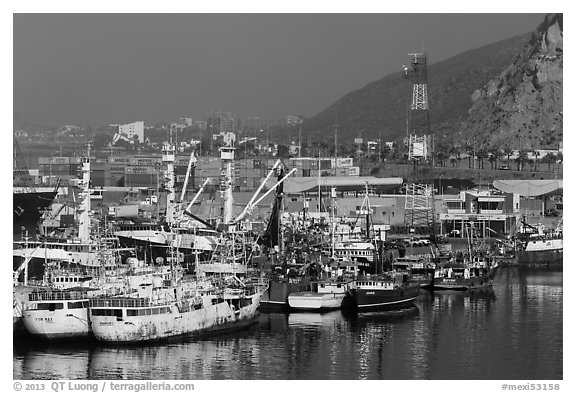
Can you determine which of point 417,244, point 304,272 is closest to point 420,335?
point 304,272

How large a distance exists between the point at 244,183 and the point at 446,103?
73335mm

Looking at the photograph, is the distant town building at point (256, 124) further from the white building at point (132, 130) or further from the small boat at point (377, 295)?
the small boat at point (377, 295)

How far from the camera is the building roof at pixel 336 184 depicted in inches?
2328

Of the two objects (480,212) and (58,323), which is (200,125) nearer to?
(480,212)

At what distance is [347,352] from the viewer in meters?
24.9

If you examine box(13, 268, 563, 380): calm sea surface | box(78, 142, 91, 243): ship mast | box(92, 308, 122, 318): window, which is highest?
box(78, 142, 91, 243): ship mast

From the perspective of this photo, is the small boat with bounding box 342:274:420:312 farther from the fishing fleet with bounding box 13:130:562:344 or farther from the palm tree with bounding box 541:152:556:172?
the palm tree with bounding box 541:152:556:172

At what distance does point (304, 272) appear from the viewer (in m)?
33.2

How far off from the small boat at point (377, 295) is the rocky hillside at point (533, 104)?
5995 centimetres

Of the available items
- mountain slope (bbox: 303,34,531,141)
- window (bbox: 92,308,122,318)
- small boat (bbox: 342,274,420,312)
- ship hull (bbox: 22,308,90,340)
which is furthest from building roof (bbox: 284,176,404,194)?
mountain slope (bbox: 303,34,531,141)

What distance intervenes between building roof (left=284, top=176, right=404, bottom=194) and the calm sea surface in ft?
91.6

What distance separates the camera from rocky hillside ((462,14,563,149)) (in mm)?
94669

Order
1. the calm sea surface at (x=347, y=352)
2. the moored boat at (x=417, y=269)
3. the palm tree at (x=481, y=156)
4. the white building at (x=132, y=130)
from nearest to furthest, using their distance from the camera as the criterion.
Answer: the calm sea surface at (x=347, y=352) → the moored boat at (x=417, y=269) → the white building at (x=132, y=130) → the palm tree at (x=481, y=156)

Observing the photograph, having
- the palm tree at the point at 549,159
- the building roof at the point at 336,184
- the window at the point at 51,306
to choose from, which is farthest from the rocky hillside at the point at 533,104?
the window at the point at 51,306
